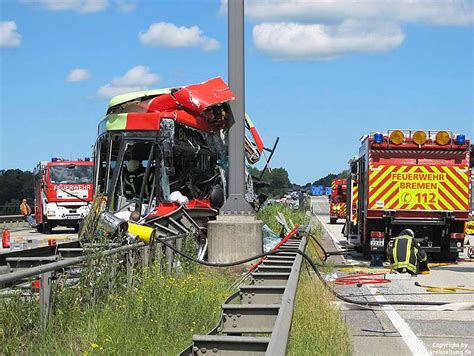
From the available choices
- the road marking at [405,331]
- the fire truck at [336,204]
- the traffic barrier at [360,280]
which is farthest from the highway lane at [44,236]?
the fire truck at [336,204]

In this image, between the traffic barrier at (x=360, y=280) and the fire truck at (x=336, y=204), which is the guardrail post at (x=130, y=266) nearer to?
the traffic barrier at (x=360, y=280)

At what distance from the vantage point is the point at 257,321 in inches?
278

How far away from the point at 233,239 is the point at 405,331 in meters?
5.25

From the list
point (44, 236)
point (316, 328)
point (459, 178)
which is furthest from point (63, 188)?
point (316, 328)

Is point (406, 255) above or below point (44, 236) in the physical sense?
above

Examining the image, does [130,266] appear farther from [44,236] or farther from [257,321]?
[44,236]

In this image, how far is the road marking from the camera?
838 cm

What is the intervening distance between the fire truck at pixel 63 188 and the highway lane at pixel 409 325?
68.7 ft

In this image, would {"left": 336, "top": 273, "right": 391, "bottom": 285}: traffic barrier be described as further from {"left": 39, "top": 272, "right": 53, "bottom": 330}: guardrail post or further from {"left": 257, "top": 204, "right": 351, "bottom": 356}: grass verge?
{"left": 39, "top": 272, "right": 53, "bottom": 330}: guardrail post

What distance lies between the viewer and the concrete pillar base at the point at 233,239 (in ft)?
46.6

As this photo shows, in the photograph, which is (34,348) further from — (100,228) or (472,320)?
(472,320)

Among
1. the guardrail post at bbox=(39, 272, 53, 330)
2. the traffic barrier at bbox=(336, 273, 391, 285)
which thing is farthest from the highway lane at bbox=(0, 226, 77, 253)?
the guardrail post at bbox=(39, 272, 53, 330)

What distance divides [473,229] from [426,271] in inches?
708

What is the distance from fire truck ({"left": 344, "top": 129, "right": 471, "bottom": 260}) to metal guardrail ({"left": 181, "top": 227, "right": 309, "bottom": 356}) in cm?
872
